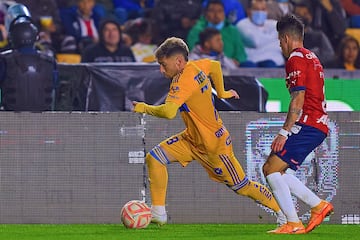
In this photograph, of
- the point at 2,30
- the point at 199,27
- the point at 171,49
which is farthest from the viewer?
the point at 199,27

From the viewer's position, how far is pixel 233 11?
19.8 meters

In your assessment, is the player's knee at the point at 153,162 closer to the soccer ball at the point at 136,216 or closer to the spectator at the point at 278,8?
the soccer ball at the point at 136,216

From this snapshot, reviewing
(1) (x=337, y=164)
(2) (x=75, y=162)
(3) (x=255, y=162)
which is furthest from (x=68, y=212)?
(1) (x=337, y=164)

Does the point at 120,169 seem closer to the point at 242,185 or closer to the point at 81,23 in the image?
the point at 242,185

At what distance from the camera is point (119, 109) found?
15.5m

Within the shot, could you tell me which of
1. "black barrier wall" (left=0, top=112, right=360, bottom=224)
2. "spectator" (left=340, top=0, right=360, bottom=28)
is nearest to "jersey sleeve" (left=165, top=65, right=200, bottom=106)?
"black barrier wall" (left=0, top=112, right=360, bottom=224)

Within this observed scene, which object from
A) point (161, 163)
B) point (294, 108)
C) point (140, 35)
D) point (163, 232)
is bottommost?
point (163, 232)

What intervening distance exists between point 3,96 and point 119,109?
4.96ft

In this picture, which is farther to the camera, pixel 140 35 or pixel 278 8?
pixel 278 8

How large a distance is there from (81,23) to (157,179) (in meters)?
7.80

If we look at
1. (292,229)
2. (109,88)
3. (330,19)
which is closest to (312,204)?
(292,229)

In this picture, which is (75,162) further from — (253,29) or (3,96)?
(253,29)

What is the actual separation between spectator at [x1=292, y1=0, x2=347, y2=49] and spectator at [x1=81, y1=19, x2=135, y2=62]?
12.4 feet

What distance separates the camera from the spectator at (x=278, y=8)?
20078mm
